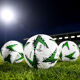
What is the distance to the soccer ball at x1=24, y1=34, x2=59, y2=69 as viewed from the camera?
17.9 ft

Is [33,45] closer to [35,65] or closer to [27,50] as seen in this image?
[27,50]

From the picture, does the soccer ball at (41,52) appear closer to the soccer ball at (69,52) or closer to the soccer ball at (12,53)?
the soccer ball at (12,53)

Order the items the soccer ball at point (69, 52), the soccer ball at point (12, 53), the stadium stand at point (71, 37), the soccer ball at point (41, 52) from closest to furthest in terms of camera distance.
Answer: the soccer ball at point (41, 52) → the soccer ball at point (12, 53) → the soccer ball at point (69, 52) → the stadium stand at point (71, 37)

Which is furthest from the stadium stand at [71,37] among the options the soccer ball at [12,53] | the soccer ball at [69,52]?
the soccer ball at [12,53]

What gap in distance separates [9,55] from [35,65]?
2.55 m

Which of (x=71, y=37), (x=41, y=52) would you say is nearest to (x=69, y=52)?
(x=41, y=52)

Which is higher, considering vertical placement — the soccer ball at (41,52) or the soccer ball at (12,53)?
the soccer ball at (41,52)

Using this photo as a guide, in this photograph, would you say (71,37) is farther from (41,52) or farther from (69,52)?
(41,52)

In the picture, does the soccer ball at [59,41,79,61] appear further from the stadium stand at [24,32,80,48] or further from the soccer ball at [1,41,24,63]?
the stadium stand at [24,32,80,48]

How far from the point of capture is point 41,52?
5438 millimetres

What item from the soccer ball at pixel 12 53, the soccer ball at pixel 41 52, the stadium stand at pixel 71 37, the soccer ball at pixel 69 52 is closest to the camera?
the soccer ball at pixel 41 52

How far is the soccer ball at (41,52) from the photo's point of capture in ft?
17.9

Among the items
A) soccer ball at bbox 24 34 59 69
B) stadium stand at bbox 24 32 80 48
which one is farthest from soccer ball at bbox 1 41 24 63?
stadium stand at bbox 24 32 80 48

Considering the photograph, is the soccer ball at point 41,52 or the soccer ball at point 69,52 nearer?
the soccer ball at point 41,52
